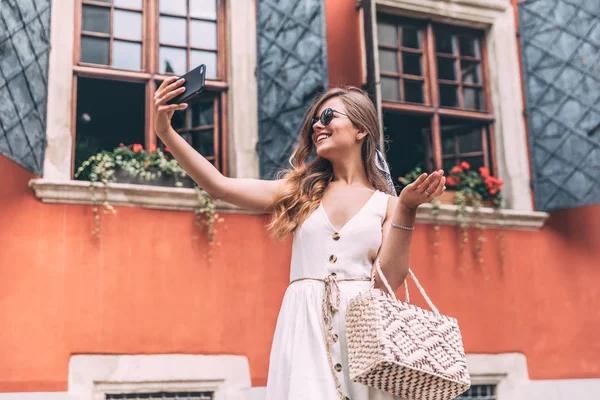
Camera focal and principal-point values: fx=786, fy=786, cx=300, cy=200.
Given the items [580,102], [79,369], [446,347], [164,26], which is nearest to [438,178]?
[446,347]

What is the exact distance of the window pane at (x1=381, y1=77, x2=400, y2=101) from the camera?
6.72 meters

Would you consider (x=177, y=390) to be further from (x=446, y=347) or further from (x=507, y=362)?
(x=446, y=347)

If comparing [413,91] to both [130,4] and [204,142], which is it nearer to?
[204,142]

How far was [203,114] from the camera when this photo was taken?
20.3ft

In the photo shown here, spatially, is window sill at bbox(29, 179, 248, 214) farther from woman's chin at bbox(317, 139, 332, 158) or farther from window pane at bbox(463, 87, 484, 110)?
woman's chin at bbox(317, 139, 332, 158)

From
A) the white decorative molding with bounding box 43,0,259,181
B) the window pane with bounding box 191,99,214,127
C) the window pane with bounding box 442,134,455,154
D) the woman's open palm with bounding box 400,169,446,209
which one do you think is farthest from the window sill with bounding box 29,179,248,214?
the woman's open palm with bounding box 400,169,446,209

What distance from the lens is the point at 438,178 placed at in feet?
7.47

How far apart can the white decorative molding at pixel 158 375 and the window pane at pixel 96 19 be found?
246 cm

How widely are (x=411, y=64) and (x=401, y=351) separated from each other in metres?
5.00

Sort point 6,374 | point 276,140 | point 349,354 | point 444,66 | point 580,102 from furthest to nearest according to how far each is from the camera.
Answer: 1. point 444,66
2. point 580,102
3. point 276,140
4. point 6,374
5. point 349,354

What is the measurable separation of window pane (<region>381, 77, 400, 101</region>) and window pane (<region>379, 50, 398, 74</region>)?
93 millimetres

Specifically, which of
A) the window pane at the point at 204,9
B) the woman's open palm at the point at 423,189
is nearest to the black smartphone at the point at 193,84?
the woman's open palm at the point at 423,189

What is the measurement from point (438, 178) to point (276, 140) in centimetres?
374

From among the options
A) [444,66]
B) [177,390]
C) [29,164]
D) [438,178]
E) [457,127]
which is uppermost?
[444,66]
